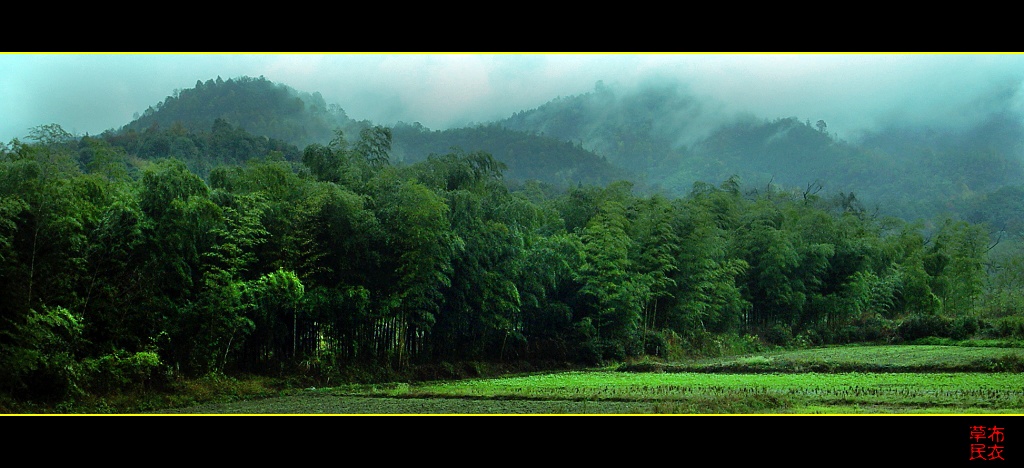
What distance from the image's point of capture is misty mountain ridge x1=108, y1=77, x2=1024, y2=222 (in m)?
11.1

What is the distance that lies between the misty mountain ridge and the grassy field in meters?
3.07

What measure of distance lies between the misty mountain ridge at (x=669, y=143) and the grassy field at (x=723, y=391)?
3.07 metres

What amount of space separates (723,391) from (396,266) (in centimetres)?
538

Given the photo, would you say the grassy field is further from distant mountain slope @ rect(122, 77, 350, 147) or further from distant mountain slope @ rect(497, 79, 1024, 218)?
distant mountain slope @ rect(122, 77, 350, 147)

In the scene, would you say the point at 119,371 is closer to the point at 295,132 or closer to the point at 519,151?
the point at 295,132

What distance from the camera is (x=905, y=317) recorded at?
62.0ft

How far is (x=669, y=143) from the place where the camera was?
1400cm

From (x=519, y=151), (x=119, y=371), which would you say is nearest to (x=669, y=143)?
(x=519, y=151)
